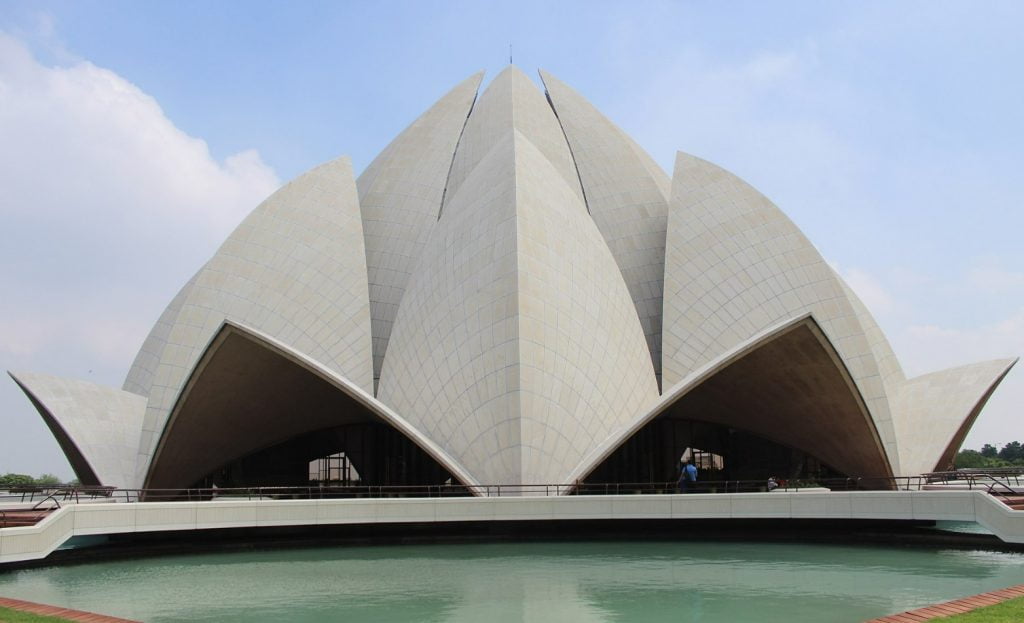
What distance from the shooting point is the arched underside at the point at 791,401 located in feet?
67.6

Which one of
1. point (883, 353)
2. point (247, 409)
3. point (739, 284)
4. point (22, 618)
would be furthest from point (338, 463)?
point (22, 618)

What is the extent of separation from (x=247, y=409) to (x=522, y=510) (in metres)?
12.5

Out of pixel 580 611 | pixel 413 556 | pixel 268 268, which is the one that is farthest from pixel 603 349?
pixel 580 611

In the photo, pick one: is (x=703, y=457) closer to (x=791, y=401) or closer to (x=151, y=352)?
(x=791, y=401)

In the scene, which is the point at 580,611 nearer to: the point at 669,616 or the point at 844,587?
the point at 669,616

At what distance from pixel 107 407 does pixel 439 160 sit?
14449mm

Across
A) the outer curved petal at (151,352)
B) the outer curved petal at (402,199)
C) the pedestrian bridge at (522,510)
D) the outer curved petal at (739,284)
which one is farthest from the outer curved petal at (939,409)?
the outer curved petal at (151,352)

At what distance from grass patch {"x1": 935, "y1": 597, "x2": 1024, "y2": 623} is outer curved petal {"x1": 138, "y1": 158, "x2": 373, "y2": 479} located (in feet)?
62.3

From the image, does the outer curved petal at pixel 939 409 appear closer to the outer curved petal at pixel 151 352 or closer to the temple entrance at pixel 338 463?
the temple entrance at pixel 338 463

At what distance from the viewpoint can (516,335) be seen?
63.8 ft

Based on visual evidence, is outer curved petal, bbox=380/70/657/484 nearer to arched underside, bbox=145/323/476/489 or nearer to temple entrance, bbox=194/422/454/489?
arched underside, bbox=145/323/476/489

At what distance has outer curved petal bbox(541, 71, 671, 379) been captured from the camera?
91.1 feet

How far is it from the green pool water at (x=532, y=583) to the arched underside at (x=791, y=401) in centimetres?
611

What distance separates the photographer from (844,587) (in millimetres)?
9719
